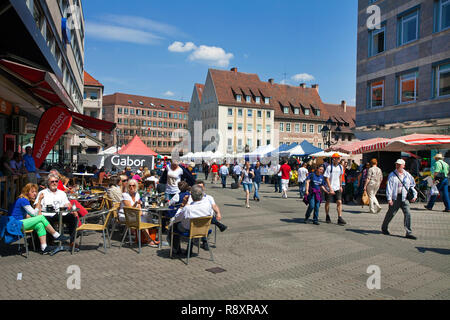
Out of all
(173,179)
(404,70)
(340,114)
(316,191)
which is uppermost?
(340,114)

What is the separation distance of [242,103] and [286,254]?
60859 millimetres

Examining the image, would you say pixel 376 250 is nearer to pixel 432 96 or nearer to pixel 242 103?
pixel 432 96

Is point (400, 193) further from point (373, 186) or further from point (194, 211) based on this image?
point (194, 211)

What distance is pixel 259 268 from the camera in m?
6.34

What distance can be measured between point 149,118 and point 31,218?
113 meters

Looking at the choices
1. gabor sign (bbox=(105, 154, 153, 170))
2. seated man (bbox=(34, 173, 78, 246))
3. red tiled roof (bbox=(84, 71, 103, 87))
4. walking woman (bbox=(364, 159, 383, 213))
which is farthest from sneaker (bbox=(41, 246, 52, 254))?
red tiled roof (bbox=(84, 71, 103, 87))

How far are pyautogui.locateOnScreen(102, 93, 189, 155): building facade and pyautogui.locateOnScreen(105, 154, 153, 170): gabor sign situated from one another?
8635 cm

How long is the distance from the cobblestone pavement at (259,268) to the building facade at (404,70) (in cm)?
1295

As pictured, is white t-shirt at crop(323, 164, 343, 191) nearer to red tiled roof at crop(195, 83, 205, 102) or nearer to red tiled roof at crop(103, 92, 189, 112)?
red tiled roof at crop(195, 83, 205, 102)

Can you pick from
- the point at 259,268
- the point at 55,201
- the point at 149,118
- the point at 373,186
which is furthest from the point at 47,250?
the point at 149,118

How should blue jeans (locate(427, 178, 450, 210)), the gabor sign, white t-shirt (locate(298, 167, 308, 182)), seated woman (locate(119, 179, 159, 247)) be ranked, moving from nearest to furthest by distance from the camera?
seated woman (locate(119, 179, 159, 247))
blue jeans (locate(427, 178, 450, 210))
the gabor sign
white t-shirt (locate(298, 167, 308, 182))

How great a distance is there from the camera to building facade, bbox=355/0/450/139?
1985 centimetres

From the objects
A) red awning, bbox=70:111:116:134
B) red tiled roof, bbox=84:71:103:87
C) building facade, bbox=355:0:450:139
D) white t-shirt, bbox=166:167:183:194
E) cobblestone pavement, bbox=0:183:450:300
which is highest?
red tiled roof, bbox=84:71:103:87
